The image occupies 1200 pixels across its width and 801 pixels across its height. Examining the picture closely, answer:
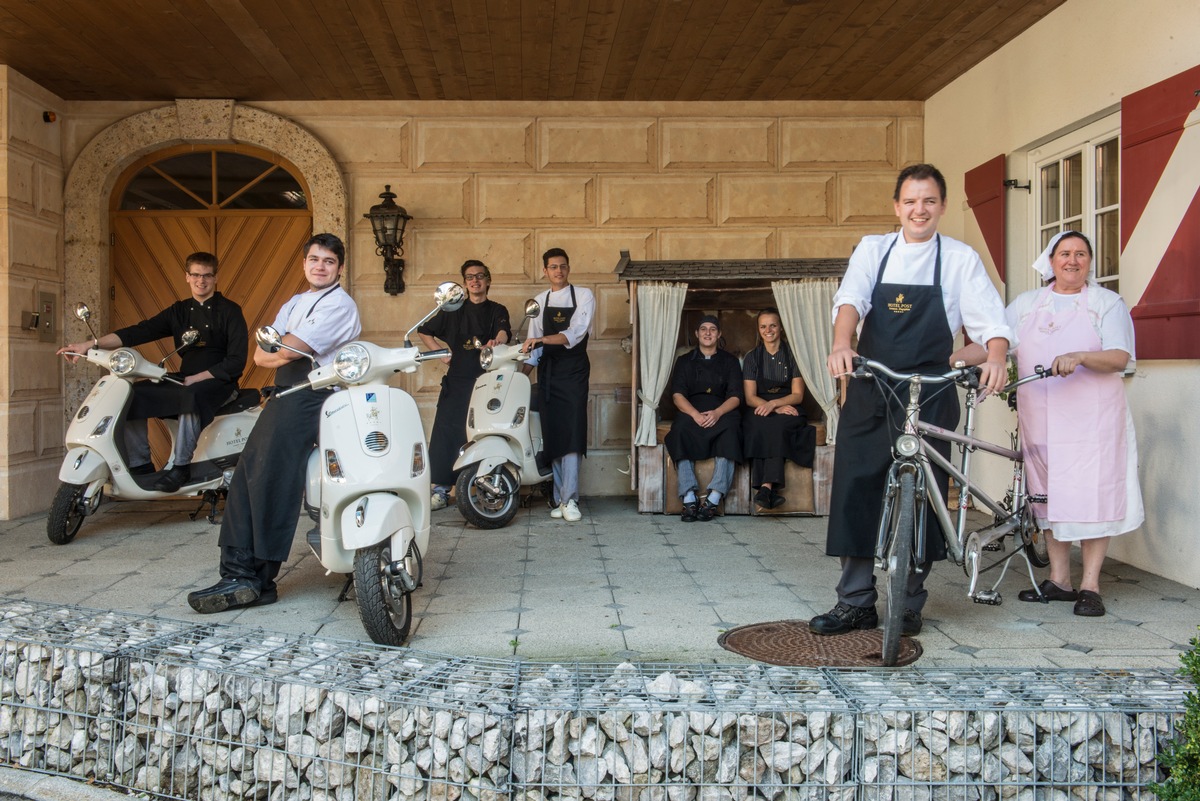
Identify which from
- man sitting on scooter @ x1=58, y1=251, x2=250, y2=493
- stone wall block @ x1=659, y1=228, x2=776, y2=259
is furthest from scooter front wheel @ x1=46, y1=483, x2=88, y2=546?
stone wall block @ x1=659, y1=228, x2=776, y2=259

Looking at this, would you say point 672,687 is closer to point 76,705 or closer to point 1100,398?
point 76,705

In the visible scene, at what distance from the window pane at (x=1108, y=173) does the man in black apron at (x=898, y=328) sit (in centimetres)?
229

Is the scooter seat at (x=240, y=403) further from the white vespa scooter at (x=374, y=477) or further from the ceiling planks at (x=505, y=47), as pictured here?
the white vespa scooter at (x=374, y=477)

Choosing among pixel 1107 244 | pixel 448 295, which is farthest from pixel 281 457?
pixel 1107 244

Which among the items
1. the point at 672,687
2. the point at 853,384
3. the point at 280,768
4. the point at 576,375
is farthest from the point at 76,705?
the point at 576,375

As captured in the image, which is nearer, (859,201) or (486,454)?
(486,454)

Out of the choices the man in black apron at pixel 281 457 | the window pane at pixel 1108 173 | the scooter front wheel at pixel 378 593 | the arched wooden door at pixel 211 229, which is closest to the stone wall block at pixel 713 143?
the window pane at pixel 1108 173

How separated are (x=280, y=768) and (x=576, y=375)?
171 inches

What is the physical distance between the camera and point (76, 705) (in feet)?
9.33

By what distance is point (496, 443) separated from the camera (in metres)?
6.21

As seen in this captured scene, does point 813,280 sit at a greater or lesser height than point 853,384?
greater

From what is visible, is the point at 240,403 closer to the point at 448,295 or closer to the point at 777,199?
the point at 448,295

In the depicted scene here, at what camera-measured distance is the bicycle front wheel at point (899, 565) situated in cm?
327

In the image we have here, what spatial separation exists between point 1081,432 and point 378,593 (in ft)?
9.37
